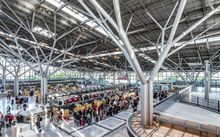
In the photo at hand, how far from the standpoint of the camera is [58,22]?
1102 cm

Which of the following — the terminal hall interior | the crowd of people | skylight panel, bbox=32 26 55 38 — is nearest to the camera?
the terminal hall interior

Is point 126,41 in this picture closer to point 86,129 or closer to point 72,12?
point 72,12

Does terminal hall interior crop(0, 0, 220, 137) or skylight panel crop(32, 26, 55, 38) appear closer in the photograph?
terminal hall interior crop(0, 0, 220, 137)

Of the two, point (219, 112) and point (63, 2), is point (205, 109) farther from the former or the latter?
point (63, 2)

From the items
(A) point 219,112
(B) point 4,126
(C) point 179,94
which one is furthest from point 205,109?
(B) point 4,126

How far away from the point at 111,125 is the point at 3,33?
46.5 feet

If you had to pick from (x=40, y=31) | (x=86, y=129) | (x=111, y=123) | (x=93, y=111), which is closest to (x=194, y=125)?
(x=86, y=129)

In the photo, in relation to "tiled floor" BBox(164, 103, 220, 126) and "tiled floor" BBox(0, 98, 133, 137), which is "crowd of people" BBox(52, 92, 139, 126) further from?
"tiled floor" BBox(164, 103, 220, 126)

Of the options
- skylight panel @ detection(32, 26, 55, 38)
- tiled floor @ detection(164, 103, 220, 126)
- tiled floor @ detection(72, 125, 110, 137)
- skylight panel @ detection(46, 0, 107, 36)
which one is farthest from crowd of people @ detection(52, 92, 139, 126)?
skylight panel @ detection(46, 0, 107, 36)

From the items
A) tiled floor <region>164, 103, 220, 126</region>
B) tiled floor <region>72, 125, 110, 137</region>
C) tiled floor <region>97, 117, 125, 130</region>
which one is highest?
tiled floor <region>164, 103, 220, 126</region>

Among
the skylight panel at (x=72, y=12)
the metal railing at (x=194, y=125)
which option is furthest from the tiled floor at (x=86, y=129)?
the skylight panel at (x=72, y=12)

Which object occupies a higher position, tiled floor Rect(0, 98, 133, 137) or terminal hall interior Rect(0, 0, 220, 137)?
terminal hall interior Rect(0, 0, 220, 137)

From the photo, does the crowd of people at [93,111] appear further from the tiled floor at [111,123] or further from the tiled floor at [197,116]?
the tiled floor at [197,116]

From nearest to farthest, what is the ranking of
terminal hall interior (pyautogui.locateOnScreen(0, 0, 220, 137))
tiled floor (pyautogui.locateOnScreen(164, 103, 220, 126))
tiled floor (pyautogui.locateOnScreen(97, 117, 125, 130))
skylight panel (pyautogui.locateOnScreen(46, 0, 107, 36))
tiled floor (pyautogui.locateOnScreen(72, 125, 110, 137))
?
terminal hall interior (pyautogui.locateOnScreen(0, 0, 220, 137)) < tiled floor (pyautogui.locateOnScreen(164, 103, 220, 126)) < skylight panel (pyautogui.locateOnScreen(46, 0, 107, 36)) < tiled floor (pyautogui.locateOnScreen(72, 125, 110, 137)) < tiled floor (pyautogui.locateOnScreen(97, 117, 125, 130))
